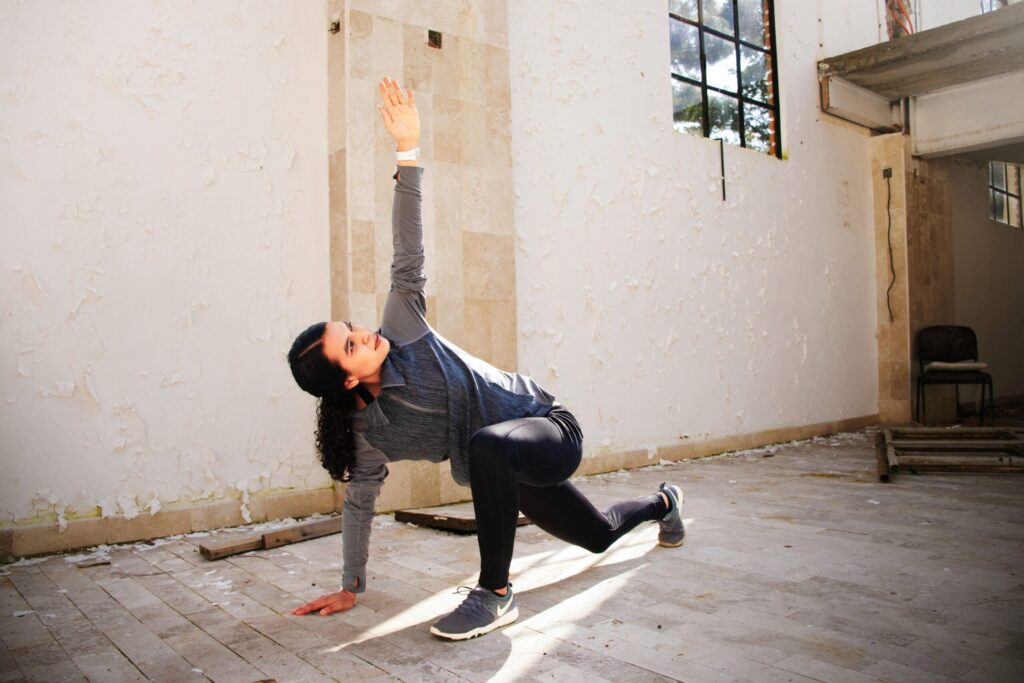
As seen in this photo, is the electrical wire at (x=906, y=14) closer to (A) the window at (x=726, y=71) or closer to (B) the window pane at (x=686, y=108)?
(A) the window at (x=726, y=71)

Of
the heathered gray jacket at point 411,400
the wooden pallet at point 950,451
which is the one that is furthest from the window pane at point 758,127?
the heathered gray jacket at point 411,400

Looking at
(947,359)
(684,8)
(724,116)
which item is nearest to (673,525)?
(724,116)

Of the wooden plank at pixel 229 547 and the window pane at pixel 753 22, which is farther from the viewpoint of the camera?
the window pane at pixel 753 22

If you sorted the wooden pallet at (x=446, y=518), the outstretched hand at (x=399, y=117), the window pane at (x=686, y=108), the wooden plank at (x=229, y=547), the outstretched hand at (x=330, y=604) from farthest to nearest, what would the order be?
the window pane at (x=686, y=108) → the wooden pallet at (x=446, y=518) → the wooden plank at (x=229, y=547) → the outstretched hand at (x=330, y=604) → the outstretched hand at (x=399, y=117)

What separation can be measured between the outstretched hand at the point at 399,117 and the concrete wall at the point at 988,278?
24.4ft

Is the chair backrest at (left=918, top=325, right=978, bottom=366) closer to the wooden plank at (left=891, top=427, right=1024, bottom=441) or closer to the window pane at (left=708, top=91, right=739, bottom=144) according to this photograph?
the wooden plank at (left=891, top=427, right=1024, bottom=441)

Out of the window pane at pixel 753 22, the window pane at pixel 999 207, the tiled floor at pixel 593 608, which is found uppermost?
the window pane at pixel 753 22

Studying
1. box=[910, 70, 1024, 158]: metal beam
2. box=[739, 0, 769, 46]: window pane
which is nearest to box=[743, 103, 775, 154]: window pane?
box=[739, 0, 769, 46]: window pane

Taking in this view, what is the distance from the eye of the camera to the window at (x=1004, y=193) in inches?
331

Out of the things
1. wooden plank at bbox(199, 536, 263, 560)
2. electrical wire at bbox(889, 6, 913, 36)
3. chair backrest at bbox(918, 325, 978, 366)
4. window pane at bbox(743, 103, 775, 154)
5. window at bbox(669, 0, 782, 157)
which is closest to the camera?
wooden plank at bbox(199, 536, 263, 560)

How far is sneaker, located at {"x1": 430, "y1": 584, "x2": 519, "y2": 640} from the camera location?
1.80 meters

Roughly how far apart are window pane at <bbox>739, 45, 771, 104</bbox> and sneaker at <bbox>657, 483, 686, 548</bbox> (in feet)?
13.5

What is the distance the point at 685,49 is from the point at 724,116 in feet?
1.93

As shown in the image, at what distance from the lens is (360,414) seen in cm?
189
